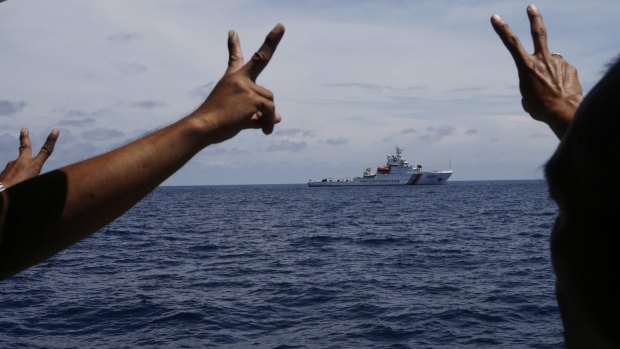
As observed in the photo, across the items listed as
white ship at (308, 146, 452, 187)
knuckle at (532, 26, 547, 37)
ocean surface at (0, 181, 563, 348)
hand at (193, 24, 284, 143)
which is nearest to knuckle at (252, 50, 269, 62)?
hand at (193, 24, 284, 143)

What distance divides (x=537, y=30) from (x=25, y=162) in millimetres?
1970

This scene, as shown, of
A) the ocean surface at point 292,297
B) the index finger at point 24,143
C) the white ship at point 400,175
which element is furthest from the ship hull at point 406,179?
the index finger at point 24,143

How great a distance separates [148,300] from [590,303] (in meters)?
13.9

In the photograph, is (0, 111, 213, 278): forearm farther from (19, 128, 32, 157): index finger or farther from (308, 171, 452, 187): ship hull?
(308, 171, 452, 187): ship hull

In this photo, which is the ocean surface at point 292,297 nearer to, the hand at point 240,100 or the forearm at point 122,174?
the hand at point 240,100

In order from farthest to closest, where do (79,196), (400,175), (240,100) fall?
(400,175) < (240,100) < (79,196)

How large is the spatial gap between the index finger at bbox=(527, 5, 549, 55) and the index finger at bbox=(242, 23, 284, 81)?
2.38ft

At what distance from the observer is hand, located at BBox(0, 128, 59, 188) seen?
2370 millimetres

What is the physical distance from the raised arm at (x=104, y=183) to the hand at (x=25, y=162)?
43.4 inches

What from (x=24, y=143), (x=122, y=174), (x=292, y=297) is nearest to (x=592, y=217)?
(x=122, y=174)

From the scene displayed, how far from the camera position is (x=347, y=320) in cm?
1120

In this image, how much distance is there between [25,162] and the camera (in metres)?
2.47

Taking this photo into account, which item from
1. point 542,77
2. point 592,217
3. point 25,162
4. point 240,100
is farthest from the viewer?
point 25,162

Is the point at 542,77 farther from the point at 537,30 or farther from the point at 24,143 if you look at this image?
the point at 24,143
